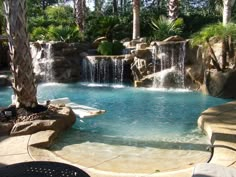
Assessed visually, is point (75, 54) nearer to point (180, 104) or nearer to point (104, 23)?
point (104, 23)

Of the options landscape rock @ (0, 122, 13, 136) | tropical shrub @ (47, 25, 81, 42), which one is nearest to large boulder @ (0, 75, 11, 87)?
tropical shrub @ (47, 25, 81, 42)

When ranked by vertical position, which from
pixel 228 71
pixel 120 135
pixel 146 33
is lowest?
pixel 120 135

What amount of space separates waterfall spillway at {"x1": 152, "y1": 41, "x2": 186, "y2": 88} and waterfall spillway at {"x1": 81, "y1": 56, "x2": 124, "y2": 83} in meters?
2.00

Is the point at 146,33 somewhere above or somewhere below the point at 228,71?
above

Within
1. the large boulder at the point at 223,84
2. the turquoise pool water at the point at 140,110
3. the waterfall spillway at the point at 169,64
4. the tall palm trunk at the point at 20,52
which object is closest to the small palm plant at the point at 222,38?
the large boulder at the point at 223,84

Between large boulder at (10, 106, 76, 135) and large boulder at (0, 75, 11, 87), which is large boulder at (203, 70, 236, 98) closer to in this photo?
large boulder at (10, 106, 76, 135)

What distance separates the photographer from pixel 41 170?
305 cm

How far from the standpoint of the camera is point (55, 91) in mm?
14375

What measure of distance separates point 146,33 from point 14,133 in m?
17.2

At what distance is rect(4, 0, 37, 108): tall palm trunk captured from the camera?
708cm

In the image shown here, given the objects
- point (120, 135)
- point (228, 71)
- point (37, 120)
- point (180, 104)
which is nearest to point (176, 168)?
point (120, 135)

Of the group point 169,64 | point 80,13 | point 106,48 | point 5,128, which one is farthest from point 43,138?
point 80,13

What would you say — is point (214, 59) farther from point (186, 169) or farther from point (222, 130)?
point (186, 169)

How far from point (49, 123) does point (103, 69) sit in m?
10.4
